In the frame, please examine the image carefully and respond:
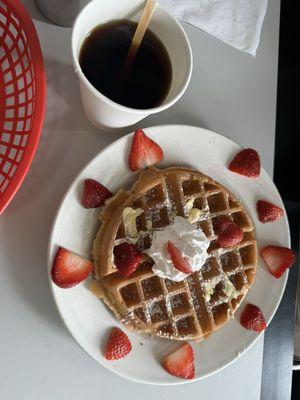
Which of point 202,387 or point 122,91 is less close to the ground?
point 122,91

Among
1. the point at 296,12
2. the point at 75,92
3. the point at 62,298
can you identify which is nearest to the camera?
the point at 62,298

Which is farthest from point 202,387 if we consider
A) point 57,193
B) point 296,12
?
point 296,12

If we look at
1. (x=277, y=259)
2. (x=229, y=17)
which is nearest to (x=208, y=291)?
(x=277, y=259)

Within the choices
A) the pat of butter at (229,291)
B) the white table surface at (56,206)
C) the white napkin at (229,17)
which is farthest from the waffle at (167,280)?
the white napkin at (229,17)

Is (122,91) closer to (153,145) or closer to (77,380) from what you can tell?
(153,145)

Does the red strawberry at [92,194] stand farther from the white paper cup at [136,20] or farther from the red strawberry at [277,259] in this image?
the red strawberry at [277,259]
